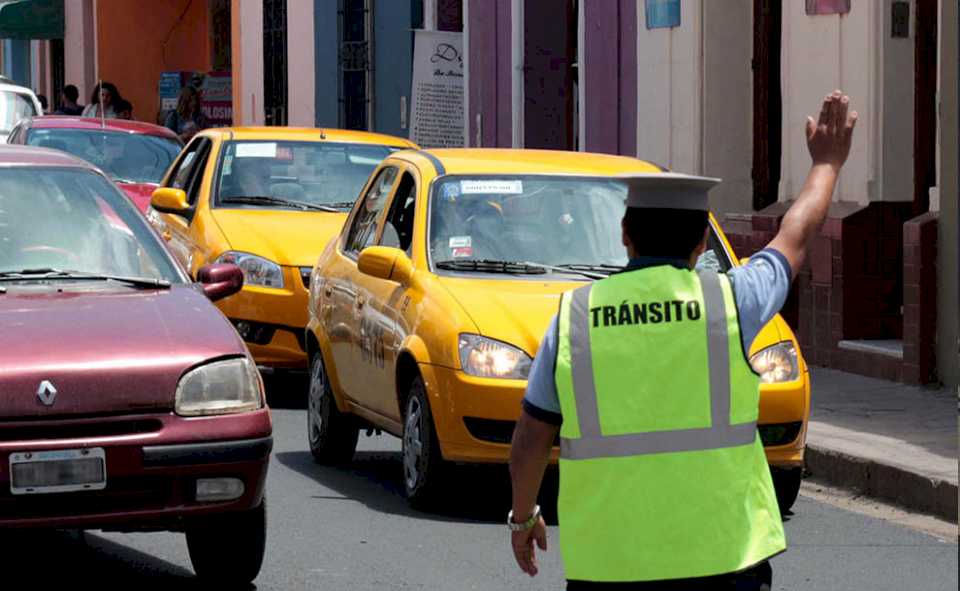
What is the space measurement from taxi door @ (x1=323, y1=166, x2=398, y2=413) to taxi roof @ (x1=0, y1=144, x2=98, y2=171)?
182 centimetres

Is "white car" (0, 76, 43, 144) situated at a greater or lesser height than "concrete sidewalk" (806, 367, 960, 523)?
greater

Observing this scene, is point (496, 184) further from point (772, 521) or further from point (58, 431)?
Answer: point (772, 521)

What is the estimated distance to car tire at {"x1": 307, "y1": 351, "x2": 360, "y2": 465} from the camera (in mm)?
10359

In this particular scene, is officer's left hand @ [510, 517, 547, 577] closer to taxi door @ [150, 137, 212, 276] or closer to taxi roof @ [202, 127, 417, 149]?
taxi door @ [150, 137, 212, 276]

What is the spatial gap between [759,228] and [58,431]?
910cm

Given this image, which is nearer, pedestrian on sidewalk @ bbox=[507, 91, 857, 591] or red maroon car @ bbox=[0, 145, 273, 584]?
pedestrian on sidewalk @ bbox=[507, 91, 857, 591]

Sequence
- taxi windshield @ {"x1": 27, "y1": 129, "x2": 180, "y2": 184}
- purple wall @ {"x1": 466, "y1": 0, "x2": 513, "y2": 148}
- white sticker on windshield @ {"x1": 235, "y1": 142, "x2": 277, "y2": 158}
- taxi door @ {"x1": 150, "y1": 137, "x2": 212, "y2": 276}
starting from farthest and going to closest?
1. purple wall @ {"x1": 466, "y1": 0, "x2": 513, "y2": 148}
2. taxi windshield @ {"x1": 27, "y1": 129, "x2": 180, "y2": 184}
3. white sticker on windshield @ {"x1": 235, "y1": 142, "x2": 277, "y2": 158}
4. taxi door @ {"x1": 150, "y1": 137, "x2": 212, "y2": 276}

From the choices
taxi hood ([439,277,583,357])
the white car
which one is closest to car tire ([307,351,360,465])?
taxi hood ([439,277,583,357])

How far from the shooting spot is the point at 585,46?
19375mm

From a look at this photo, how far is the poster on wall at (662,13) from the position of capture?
1697cm

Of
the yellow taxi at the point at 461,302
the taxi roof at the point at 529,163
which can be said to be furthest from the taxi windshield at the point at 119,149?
the taxi roof at the point at 529,163

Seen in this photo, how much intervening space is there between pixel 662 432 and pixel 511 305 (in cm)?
459

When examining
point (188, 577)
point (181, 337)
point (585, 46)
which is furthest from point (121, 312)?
point (585, 46)

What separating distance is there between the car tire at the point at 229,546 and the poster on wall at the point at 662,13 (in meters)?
10.3
